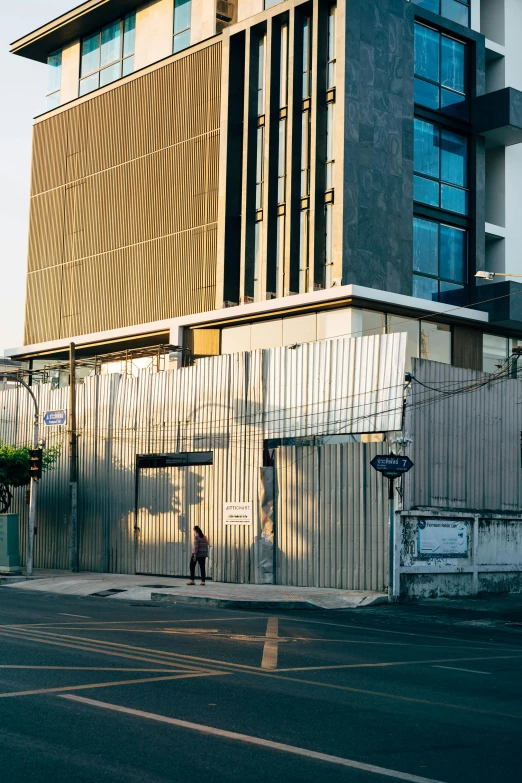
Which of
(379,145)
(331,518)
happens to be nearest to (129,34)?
(379,145)

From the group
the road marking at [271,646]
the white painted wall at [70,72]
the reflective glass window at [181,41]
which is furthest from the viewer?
the white painted wall at [70,72]

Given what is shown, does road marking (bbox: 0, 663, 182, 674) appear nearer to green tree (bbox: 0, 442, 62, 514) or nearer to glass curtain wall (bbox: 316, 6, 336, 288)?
green tree (bbox: 0, 442, 62, 514)

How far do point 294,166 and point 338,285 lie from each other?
5485 millimetres

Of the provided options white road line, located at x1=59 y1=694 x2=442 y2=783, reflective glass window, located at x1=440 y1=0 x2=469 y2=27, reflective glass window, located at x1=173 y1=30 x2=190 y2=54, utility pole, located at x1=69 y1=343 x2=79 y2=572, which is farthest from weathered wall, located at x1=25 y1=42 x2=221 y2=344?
white road line, located at x1=59 y1=694 x2=442 y2=783

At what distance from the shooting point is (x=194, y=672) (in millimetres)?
11141

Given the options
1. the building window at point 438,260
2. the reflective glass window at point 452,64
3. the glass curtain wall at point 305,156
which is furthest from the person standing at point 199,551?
the reflective glass window at point 452,64

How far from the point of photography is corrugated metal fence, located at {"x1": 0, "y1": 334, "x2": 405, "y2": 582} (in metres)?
26.1

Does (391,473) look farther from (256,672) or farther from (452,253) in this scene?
(452,253)

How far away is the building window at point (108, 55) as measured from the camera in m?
45.1

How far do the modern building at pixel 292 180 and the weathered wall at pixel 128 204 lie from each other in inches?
3.9

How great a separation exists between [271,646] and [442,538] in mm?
A: 11587

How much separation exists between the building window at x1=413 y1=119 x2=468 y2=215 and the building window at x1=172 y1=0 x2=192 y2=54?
11.3m

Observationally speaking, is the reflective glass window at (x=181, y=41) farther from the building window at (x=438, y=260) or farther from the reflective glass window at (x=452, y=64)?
the building window at (x=438, y=260)

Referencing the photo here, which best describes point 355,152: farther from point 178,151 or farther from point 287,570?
point 287,570
